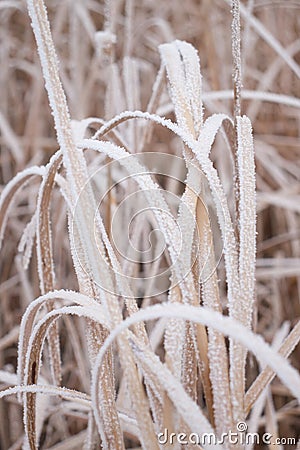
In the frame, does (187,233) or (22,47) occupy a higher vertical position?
(22,47)

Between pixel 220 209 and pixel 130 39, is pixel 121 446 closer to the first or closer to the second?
pixel 220 209

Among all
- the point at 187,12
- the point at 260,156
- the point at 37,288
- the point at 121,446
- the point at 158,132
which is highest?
the point at 187,12

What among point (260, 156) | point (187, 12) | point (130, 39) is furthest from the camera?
point (187, 12)

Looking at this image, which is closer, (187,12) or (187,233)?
(187,233)

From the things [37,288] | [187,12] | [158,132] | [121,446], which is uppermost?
[187,12]

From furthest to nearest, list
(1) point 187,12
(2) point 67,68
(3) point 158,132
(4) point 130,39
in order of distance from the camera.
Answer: (2) point 67,68
(1) point 187,12
(3) point 158,132
(4) point 130,39

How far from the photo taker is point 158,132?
1076 millimetres

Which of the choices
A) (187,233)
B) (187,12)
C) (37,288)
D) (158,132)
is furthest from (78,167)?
(187,12)

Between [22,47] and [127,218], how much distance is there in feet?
2.27

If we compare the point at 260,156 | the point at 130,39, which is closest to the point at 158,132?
the point at 260,156

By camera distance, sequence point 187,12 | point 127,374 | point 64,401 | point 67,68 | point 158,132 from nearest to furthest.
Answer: point 127,374, point 64,401, point 158,132, point 187,12, point 67,68

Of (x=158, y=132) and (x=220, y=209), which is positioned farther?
(x=158, y=132)

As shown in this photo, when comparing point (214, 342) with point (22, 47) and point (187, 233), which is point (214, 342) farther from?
point (22, 47)

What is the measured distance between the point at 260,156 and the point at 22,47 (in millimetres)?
594
